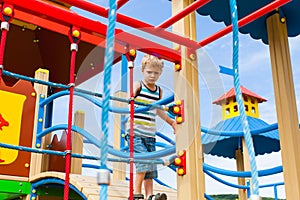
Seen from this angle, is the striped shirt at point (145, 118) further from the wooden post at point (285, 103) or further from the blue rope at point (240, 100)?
the wooden post at point (285, 103)

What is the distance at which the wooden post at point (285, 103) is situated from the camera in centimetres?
272

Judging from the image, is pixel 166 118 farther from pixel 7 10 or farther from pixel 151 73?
pixel 7 10

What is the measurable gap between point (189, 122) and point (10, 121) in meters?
1.53

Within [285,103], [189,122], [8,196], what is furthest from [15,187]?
[285,103]

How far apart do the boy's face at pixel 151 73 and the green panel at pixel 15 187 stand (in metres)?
1.47

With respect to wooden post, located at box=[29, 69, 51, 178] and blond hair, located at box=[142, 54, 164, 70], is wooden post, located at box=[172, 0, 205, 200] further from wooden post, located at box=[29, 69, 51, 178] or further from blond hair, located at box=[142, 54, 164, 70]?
wooden post, located at box=[29, 69, 51, 178]

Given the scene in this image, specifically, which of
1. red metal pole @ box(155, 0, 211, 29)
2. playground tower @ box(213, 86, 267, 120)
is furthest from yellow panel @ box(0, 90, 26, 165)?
playground tower @ box(213, 86, 267, 120)

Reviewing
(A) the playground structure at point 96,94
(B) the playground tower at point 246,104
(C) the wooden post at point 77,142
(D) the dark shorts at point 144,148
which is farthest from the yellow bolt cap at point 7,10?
(B) the playground tower at point 246,104

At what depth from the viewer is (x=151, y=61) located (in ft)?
6.24

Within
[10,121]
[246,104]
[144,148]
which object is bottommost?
[144,148]

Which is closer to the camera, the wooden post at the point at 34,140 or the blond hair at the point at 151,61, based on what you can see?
the blond hair at the point at 151,61

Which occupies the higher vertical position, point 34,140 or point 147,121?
point 34,140

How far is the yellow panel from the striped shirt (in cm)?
125

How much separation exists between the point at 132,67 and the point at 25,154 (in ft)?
4.92
